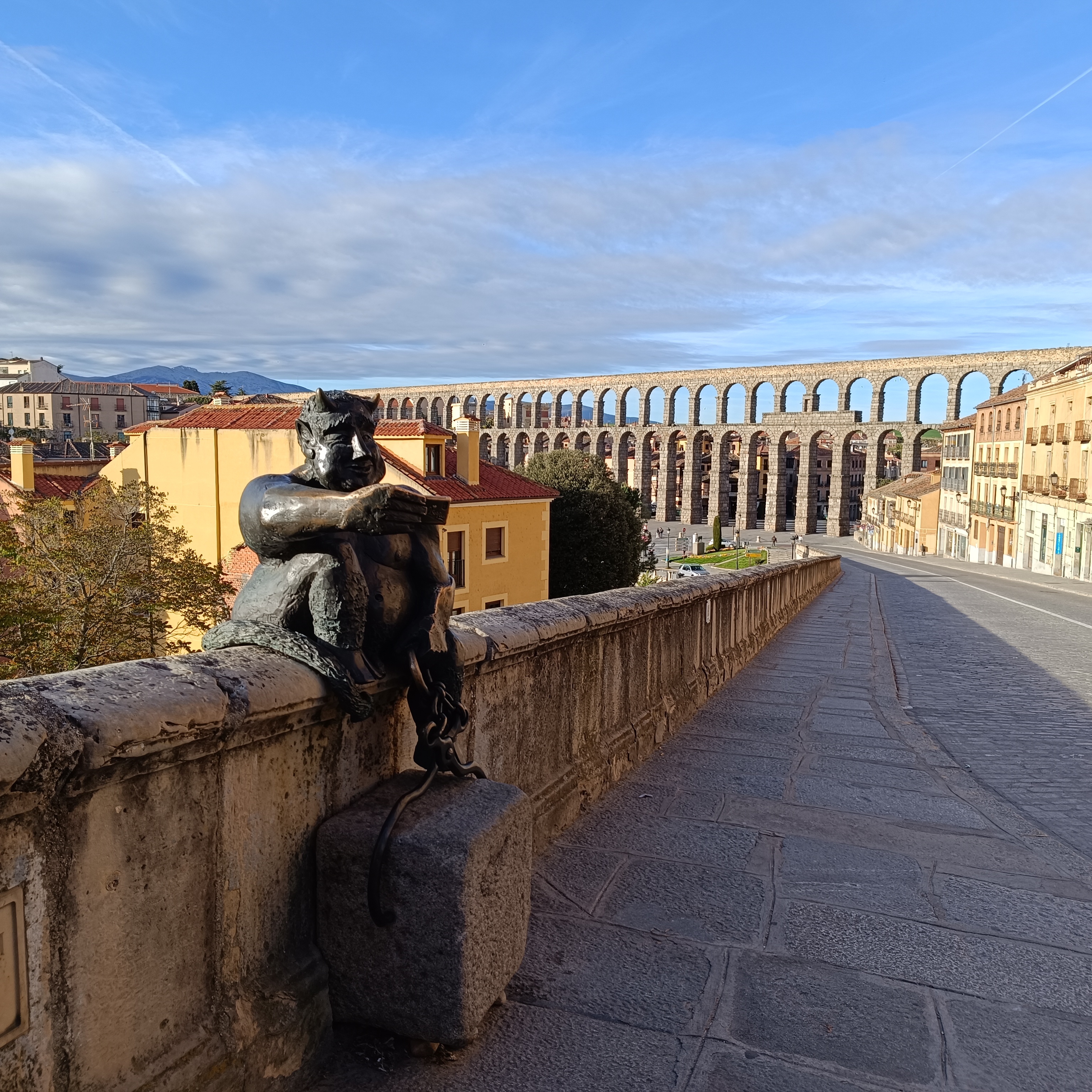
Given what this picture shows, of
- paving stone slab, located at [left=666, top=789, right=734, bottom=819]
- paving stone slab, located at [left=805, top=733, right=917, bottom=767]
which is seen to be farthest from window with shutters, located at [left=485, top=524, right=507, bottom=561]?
paving stone slab, located at [left=666, top=789, right=734, bottom=819]

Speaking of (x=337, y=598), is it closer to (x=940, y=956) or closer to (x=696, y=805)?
(x=940, y=956)

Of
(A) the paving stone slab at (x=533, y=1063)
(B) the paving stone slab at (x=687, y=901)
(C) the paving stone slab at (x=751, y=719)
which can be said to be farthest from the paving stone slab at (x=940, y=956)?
(C) the paving stone slab at (x=751, y=719)

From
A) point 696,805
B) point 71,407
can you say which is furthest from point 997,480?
point 71,407

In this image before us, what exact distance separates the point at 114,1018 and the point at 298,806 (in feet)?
1.82

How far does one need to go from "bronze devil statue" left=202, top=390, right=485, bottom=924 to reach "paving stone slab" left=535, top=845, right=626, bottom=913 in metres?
0.97

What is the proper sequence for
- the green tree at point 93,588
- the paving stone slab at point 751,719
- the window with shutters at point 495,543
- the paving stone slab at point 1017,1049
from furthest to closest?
the window with shutters at point 495,543
the green tree at point 93,588
the paving stone slab at point 751,719
the paving stone slab at point 1017,1049

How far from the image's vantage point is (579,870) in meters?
3.30

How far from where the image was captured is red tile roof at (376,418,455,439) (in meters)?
24.6

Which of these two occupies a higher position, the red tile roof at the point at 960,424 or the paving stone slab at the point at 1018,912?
the red tile roof at the point at 960,424

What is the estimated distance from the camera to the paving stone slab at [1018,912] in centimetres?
297

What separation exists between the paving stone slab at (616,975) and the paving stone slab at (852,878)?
0.68 metres

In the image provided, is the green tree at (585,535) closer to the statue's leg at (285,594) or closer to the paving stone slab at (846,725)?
the paving stone slab at (846,725)

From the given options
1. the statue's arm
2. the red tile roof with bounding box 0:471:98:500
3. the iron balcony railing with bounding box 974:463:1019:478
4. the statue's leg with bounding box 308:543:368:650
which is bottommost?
the red tile roof with bounding box 0:471:98:500

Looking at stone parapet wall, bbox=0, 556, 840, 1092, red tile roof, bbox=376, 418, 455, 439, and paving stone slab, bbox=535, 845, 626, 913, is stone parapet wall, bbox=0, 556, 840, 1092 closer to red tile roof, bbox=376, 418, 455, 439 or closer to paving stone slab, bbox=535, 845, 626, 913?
paving stone slab, bbox=535, 845, 626, 913
